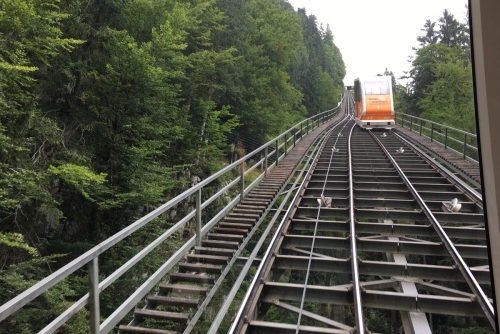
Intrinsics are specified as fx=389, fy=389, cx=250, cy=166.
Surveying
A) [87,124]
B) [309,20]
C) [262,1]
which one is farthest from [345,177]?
[309,20]

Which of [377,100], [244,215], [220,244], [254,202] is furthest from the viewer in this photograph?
[377,100]

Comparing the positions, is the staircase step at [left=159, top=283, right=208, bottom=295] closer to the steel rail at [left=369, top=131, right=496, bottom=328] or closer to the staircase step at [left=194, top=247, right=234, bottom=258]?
the staircase step at [left=194, top=247, right=234, bottom=258]

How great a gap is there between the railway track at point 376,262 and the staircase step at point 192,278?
1.85 feet

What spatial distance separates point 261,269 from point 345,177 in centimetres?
630

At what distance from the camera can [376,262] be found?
5.41 metres

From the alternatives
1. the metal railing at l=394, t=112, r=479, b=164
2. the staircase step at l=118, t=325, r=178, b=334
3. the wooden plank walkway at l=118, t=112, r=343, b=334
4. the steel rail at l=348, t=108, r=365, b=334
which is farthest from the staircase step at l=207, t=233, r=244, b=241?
the metal railing at l=394, t=112, r=479, b=164

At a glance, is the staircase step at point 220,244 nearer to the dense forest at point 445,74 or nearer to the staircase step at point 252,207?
the staircase step at point 252,207

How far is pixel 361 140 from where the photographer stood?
61.0 feet

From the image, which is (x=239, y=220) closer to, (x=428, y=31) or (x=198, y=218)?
(x=198, y=218)

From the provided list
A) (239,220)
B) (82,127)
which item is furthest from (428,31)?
(82,127)

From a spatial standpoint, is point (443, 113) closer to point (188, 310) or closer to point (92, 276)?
point (188, 310)

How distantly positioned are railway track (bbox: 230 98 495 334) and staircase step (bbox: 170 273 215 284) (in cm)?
57

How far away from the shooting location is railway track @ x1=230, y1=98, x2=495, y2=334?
14.1ft

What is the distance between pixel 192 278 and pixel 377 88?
19.1 metres
